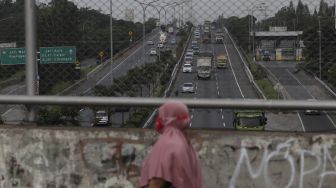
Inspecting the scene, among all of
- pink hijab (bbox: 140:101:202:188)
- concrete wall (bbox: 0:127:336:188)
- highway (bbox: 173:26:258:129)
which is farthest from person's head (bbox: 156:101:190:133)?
highway (bbox: 173:26:258:129)

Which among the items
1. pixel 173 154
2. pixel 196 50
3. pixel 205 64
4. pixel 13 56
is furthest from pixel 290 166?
pixel 13 56

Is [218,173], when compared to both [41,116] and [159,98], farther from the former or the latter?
[41,116]

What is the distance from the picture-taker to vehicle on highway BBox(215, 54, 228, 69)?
6031 mm

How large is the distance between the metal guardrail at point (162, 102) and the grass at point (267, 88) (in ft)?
2.46

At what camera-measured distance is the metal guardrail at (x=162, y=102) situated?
4.85 m

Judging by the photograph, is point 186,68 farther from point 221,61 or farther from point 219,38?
point 219,38

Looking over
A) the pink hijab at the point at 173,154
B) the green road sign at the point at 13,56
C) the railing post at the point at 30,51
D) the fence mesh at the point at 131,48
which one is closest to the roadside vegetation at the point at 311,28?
the fence mesh at the point at 131,48

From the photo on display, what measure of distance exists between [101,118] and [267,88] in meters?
1.72

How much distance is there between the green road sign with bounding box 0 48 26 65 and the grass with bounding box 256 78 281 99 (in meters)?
2.20

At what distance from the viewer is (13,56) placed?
5516mm

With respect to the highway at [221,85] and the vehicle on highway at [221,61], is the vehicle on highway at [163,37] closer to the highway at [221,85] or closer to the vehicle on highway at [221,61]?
the highway at [221,85]

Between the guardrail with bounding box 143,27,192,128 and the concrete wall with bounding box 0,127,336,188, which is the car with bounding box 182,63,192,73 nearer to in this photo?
the guardrail with bounding box 143,27,192,128

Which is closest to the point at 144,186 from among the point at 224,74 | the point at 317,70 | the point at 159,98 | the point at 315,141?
the point at 159,98

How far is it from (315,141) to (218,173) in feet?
2.63
